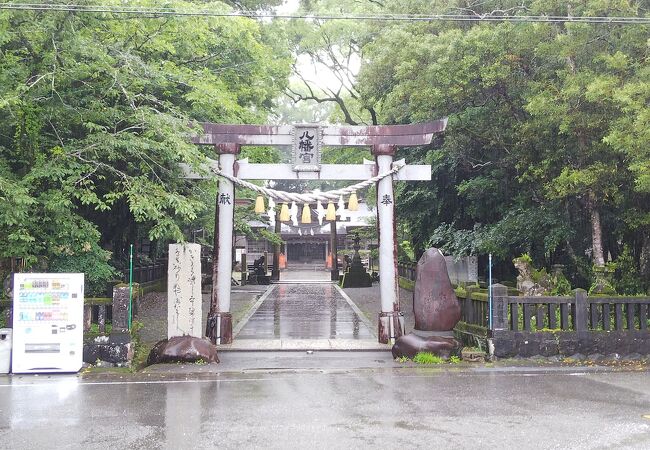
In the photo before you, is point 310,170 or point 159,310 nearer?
point 310,170

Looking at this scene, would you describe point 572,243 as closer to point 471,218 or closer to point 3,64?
point 471,218

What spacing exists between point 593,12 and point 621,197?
4318 millimetres

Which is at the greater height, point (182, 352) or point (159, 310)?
point (159, 310)

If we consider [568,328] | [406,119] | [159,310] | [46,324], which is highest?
[406,119]

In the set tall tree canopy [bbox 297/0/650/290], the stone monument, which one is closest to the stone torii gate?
the stone monument

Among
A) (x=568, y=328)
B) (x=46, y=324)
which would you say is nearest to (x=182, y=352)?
(x=46, y=324)

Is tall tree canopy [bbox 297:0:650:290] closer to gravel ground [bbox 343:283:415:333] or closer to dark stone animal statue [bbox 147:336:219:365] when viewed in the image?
gravel ground [bbox 343:283:415:333]

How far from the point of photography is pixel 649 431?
23.9ft

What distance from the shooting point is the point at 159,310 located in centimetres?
2120

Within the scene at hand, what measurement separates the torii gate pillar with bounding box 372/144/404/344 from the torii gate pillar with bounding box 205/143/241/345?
367 centimetres

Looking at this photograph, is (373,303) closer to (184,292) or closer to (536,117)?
(536,117)

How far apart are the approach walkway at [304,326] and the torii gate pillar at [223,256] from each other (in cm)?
59

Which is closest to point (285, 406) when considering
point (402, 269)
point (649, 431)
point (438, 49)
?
point (649, 431)

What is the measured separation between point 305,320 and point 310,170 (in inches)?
250
